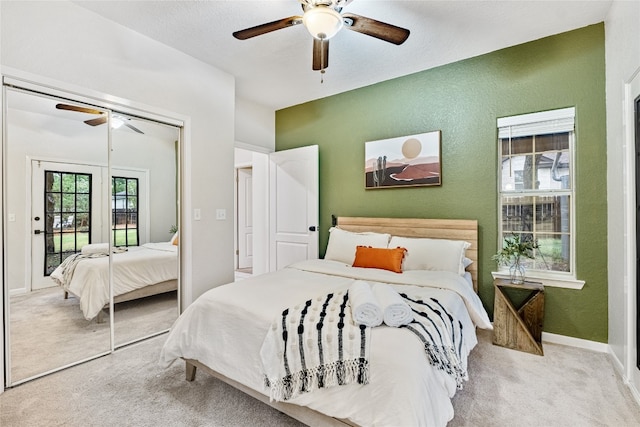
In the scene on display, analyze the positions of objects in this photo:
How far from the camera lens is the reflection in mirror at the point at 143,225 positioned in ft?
8.70

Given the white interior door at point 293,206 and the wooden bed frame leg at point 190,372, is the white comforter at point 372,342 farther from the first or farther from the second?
the white interior door at point 293,206

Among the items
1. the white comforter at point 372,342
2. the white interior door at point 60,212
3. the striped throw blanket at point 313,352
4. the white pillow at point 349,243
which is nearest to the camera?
the white comforter at point 372,342

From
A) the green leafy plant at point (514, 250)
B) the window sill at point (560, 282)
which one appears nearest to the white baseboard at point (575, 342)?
the window sill at point (560, 282)

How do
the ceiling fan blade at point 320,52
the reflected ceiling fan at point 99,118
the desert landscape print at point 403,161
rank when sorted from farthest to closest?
the desert landscape print at point 403,161
the reflected ceiling fan at point 99,118
the ceiling fan blade at point 320,52

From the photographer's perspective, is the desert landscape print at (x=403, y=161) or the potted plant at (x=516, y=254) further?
the desert landscape print at (x=403, y=161)

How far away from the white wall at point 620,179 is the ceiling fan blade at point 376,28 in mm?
1458

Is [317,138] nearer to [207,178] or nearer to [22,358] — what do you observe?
[207,178]

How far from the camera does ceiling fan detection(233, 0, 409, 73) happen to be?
72.2 inches

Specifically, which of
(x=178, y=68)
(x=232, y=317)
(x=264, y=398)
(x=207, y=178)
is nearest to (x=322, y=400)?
(x=264, y=398)

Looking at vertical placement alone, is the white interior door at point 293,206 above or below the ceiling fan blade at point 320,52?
below

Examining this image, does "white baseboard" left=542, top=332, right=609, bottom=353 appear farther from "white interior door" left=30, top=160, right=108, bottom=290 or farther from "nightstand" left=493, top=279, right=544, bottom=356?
"white interior door" left=30, top=160, right=108, bottom=290

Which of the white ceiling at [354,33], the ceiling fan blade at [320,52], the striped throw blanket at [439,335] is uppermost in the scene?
the white ceiling at [354,33]

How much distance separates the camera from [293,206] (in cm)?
425

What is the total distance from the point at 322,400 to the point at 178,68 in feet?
10.2
